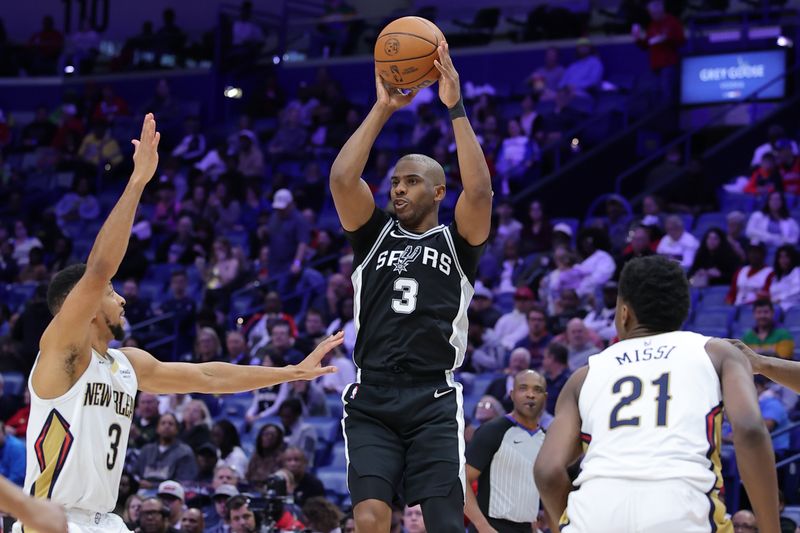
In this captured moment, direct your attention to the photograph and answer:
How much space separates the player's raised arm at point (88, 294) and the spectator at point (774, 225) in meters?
10.4

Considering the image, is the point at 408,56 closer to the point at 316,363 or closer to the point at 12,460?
the point at 316,363

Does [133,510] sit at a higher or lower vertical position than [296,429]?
lower

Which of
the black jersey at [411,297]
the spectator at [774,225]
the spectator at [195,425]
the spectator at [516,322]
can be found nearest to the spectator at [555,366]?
the spectator at [516,322]

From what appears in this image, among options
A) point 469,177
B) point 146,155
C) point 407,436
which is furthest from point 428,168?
point 146,155

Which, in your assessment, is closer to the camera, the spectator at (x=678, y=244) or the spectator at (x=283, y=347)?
the spectator at (x=283, y=347)

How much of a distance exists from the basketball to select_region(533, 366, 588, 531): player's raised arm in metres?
2.46

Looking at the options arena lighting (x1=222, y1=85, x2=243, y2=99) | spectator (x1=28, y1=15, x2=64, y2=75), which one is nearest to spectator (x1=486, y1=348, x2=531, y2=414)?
arena lighting (x1=222, y1=85, x2=243, y2=99)

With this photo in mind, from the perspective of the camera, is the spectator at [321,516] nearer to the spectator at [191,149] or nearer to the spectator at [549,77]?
the spectator at [549,77]

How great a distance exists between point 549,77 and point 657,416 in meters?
17.0

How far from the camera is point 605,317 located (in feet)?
44.6

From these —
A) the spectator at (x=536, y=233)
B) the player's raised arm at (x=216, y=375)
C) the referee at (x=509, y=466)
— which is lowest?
the referee at (x=509, y=466)

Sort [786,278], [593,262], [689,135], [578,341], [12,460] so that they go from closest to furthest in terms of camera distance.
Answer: [12,460]
[578,341]
[786,278]
[593,262]
[689,135]

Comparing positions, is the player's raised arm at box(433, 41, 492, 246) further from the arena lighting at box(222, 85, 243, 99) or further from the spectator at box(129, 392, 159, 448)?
the arena lighting at box(222, 85, 243, 99)

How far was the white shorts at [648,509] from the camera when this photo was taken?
4.49m
